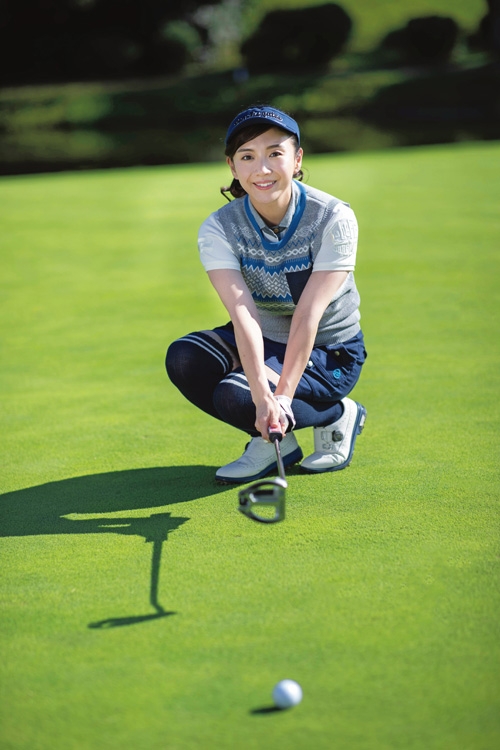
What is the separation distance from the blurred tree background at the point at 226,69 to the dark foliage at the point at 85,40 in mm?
46

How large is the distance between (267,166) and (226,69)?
136 feet

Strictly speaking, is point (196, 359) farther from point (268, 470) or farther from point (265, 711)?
point (265, 711)

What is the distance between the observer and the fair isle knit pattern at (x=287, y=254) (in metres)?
3.62

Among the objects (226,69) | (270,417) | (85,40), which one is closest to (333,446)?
(270,417)

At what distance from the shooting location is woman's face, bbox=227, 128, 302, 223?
3486 millimetres

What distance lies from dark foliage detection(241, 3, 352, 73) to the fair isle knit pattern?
137 feet

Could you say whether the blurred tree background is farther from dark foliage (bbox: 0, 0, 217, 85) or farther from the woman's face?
the woman's face

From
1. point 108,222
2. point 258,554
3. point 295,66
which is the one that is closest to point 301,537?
point 258,554

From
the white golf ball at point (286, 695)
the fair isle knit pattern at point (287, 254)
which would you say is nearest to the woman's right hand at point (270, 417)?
the fair isle knit pattern at point (287, 254)

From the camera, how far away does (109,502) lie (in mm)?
3578

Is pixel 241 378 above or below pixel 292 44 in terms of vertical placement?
below

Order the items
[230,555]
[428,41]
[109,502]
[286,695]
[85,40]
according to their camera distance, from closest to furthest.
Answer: [286,695] → [230,555] → [109,502] → [428,41] → [85,40]

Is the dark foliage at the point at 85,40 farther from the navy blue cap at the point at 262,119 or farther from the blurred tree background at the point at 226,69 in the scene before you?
the navy blue cap at the point at 262,119

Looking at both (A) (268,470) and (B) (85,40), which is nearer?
(A) (268,470)
